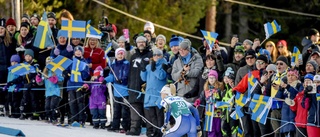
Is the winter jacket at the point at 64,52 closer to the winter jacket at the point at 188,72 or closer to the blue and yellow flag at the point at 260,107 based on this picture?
the winter jacket at the point at 188,72

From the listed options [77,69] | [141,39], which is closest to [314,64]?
[141,39]

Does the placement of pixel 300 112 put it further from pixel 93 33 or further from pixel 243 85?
pixel 93 33

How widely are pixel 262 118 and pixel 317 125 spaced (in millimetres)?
1255

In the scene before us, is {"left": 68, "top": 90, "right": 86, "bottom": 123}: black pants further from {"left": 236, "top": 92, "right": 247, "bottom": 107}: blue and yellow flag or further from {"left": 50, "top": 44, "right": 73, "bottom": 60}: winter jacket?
{"left": 236, "top": 92, "right": 247, "bottom": 107}: blue and yellow flag

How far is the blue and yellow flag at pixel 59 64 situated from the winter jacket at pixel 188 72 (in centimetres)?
287

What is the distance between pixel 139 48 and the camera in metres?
22.4

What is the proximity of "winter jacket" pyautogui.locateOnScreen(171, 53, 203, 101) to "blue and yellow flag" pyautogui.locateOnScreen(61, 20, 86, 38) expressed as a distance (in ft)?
9.87

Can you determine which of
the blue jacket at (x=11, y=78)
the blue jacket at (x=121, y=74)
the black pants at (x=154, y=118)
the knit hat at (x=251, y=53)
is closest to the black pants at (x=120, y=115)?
the blue jacket at (x=121, y=74)

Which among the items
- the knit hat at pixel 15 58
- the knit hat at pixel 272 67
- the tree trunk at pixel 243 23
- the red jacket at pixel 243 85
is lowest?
the red jacket at pixel 243 85

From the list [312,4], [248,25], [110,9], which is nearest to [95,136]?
[110,9]

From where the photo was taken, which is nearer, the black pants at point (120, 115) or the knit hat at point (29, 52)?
the black pants at point (120, 115)

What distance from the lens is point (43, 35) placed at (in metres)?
24.2

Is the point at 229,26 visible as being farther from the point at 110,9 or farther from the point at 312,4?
the point at 110,9

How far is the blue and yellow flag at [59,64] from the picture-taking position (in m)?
23.6
